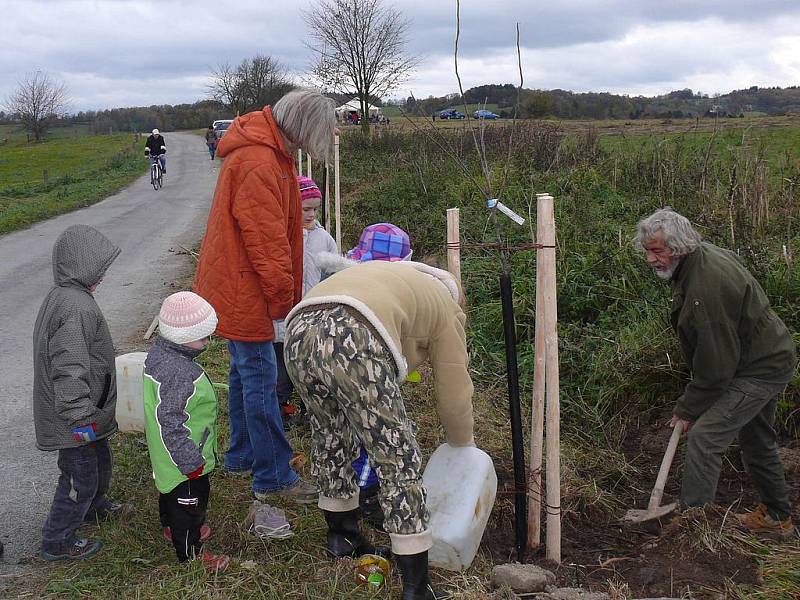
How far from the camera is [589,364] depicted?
5.58 meters

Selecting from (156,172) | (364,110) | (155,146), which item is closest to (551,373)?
(364,110)

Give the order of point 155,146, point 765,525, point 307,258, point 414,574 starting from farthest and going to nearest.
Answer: point 155,146 → point 307,258 → point 765,525 → point 414,574

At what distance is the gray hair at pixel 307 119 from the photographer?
10.9ft

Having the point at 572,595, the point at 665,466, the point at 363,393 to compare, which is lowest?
the point at 572,595

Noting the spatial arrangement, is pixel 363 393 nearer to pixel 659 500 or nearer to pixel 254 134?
pixel 254 134

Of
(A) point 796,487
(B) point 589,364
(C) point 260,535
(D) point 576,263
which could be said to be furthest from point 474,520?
(D) point 576,263

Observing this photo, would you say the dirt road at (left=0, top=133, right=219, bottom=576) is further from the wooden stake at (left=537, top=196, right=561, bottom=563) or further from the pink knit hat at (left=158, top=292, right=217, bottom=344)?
the wooden stake at (left=537, top=196, right=561, bottom=563)

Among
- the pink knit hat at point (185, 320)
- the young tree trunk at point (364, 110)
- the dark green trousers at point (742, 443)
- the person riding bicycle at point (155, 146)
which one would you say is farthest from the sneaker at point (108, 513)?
the person riding bicycle at point (155, 146)

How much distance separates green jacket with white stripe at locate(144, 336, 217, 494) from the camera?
286 cm

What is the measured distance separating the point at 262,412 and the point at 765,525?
8.45 ft

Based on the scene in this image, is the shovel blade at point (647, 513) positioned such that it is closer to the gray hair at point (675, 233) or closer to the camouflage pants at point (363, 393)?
the gray hair at point (675, 233)

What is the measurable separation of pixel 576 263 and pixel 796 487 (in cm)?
325

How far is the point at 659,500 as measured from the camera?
3.89 meters

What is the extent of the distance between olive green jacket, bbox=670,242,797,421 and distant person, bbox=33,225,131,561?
2569 mm
